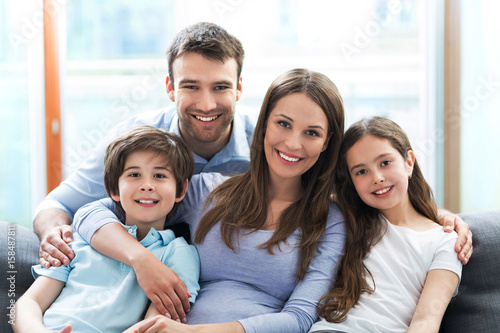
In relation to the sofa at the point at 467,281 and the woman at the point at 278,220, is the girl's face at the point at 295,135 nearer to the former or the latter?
the woman at the point at 278,220

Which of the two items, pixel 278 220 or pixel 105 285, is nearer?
pixel 105 285

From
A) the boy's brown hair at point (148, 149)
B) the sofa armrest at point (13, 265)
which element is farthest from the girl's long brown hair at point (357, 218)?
the sofa armrest at point (13, 265)

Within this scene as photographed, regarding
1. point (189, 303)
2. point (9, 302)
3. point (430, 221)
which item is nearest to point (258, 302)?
point (189, 303)

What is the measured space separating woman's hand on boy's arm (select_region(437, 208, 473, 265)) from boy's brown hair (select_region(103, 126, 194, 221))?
840 mm

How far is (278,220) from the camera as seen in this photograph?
1496 mm

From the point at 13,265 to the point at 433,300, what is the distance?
1259mm

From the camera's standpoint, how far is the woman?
1372 mm

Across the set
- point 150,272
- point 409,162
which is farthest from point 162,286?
point 409,162

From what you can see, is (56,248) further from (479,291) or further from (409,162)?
(479,291)

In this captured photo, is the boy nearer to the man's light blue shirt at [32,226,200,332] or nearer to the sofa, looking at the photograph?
the man's light blue shirt at [32,226,200,332]

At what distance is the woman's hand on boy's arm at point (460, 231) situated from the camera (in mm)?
1441

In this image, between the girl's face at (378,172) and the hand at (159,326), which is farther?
the girl's face at (378,172)

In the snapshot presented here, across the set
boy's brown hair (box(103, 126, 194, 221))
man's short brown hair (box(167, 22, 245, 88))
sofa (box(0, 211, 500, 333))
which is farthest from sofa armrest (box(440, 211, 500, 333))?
man's short brown hair (box(167, 22, 245, 88))

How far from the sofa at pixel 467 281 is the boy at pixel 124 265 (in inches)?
4.7
